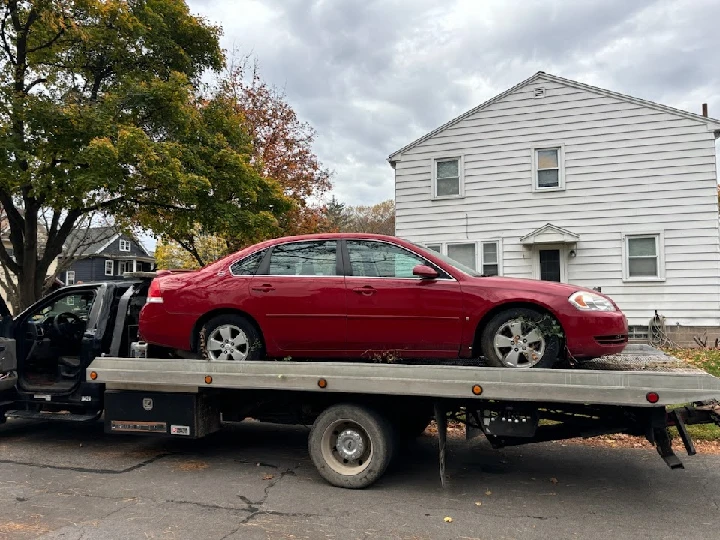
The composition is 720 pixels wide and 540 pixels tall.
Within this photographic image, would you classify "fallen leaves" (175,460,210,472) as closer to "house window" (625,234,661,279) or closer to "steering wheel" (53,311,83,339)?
"steering wheel" (53,311,83,339)

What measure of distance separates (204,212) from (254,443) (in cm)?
739

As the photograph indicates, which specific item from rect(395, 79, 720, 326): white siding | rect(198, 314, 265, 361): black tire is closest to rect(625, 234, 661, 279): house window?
rect(395, 79, 720, 326): white siding

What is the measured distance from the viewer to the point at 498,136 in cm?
1489

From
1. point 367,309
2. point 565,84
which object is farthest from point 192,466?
point 565,84

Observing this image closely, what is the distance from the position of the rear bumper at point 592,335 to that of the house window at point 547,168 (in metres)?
10.3

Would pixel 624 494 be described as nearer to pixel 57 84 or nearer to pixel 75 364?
pixel 75 364

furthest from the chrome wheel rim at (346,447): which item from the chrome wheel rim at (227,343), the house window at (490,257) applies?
the house window at (490,257)

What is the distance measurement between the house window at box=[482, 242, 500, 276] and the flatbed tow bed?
9.46 m

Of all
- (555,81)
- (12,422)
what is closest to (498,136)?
(555,81)

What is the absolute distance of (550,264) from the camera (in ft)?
47.0

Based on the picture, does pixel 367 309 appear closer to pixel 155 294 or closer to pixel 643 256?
pixel 155 294

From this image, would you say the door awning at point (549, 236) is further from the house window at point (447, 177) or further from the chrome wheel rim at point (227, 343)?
the chrome wheel rim at point (227, 343)

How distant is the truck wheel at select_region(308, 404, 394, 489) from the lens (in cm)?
489

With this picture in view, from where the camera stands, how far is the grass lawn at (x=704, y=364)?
6535 mm
